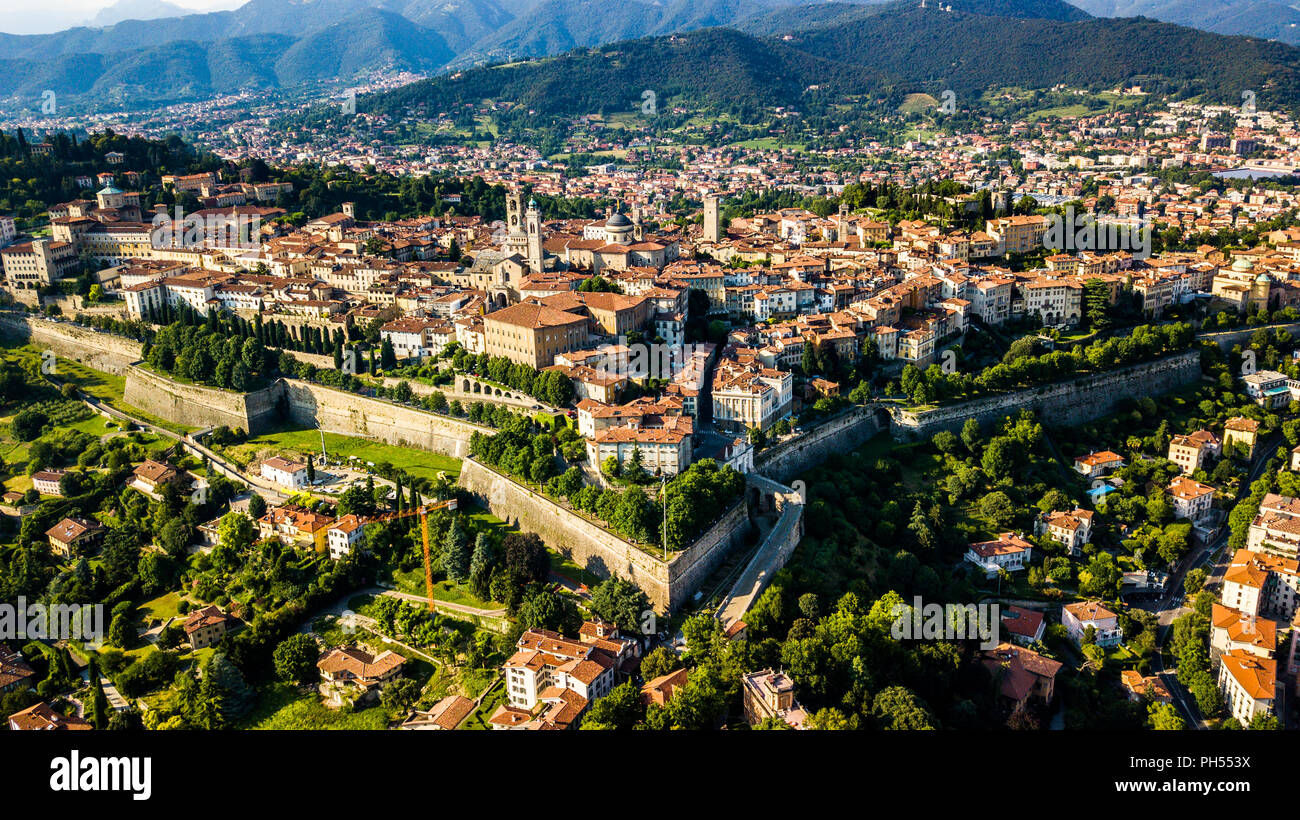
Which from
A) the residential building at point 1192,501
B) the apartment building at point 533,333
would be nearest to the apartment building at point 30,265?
the apartment building at point 533,333

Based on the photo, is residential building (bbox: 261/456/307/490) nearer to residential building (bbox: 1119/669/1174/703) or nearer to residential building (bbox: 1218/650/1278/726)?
residential building (bbox: 1119/669/1174/703)

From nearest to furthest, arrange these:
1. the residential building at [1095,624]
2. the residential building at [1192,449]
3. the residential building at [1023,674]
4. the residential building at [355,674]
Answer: the residential building at [355,674] → the residential building at [1023,674] → the residential building at [1095,624] → the residential building at [1192,449]

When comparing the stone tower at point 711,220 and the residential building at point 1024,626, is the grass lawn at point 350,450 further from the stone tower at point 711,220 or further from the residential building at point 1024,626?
the stone tower at point 711,220

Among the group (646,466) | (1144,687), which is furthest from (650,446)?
(1144,687)

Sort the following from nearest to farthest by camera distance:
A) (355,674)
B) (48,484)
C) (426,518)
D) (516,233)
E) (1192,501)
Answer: (355,674), (426,518), (1192,501), (48,484), (516,233)

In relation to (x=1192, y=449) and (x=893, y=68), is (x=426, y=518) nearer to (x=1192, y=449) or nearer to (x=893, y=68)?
(x=1192, y=449)

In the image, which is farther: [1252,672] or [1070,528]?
[1070,528]
